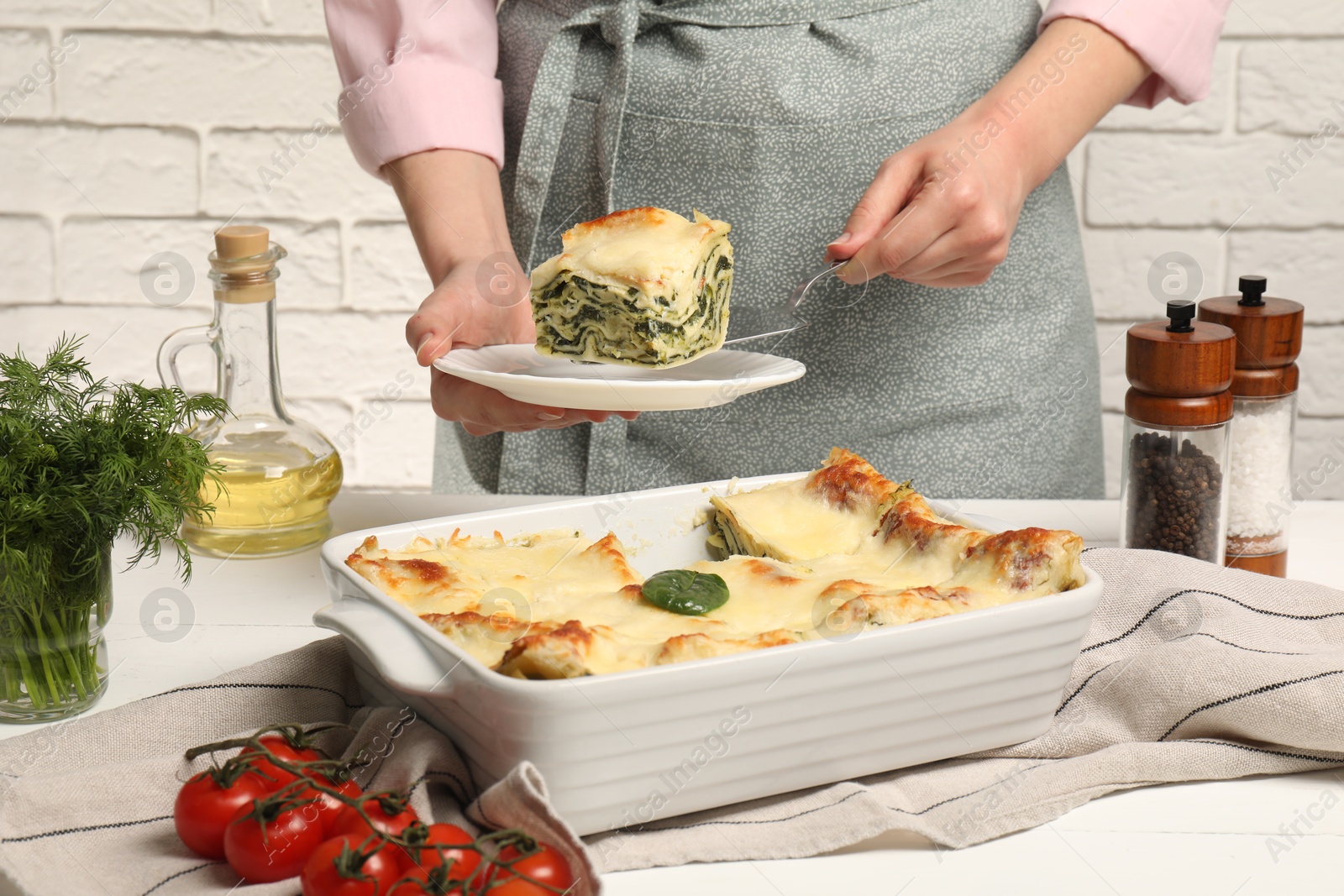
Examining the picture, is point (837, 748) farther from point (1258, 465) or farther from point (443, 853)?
point (1258, 465)

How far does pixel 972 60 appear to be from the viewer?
153cm

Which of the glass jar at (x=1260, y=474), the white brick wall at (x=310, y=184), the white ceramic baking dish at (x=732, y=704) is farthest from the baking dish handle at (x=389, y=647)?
the white brick wall at (x=310, y=184)

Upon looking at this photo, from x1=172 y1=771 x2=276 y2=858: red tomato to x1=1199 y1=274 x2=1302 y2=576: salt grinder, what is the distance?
36.4 inches

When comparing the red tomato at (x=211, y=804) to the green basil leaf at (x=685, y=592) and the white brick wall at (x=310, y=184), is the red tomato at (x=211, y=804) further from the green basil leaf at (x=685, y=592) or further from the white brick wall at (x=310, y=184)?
the white brick wall at (x=310, y=184)

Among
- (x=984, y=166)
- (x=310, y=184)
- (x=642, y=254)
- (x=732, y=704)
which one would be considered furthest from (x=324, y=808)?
(x=310, y=184)

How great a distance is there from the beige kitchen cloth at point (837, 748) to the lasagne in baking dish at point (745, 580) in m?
0.08

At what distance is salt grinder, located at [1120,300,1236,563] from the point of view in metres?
1.18

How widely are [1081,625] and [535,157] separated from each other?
0.87 meters

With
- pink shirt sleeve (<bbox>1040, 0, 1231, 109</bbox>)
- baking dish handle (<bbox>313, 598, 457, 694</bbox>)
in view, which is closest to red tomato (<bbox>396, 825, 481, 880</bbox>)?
baking dish handle (<bbox>313, 598, 457, 694</bbox>)

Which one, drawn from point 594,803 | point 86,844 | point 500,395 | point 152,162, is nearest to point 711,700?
point 594,803

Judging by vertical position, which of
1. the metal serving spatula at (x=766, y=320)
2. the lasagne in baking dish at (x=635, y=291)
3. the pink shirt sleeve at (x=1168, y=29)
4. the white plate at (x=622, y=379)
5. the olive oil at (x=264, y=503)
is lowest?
the olive oil at (x=264, y=503)

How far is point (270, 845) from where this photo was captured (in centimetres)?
77

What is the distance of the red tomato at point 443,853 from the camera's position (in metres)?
0.71

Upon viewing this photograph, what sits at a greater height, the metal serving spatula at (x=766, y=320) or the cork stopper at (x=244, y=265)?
the cork stopper at (x=244, y=265)
